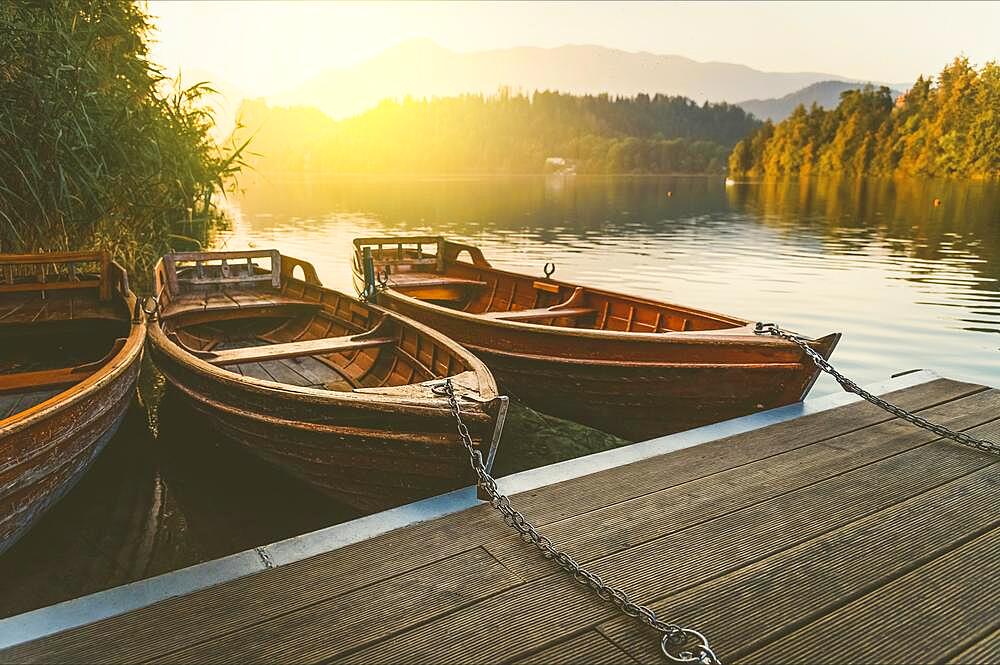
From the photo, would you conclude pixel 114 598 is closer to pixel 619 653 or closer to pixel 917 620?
pixel 619 653

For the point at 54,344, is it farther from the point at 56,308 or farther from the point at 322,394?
the point at 322,394

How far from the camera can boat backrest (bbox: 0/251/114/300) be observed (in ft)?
26.3

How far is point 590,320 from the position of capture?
867 cm

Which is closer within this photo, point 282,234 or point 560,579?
point 560,579

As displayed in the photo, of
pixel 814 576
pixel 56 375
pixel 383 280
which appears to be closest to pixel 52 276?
pixel 56 375

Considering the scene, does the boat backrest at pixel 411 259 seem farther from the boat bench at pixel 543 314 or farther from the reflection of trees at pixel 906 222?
the reflection of trees at pixel 906 222

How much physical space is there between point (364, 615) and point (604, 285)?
1646cm

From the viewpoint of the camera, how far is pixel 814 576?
2.98 m

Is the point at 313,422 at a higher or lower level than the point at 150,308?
lower

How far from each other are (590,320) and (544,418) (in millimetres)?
1411

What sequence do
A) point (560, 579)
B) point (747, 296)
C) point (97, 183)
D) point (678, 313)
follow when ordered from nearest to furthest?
point (560, 579) → point (678, 313) → point (97, 183) → point (747, 296)

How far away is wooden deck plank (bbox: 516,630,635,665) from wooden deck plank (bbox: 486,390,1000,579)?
45 centimetres

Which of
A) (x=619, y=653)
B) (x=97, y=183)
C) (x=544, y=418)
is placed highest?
(x=97, y=183)

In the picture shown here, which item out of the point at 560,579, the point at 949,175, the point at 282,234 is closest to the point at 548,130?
the point at 949,175
